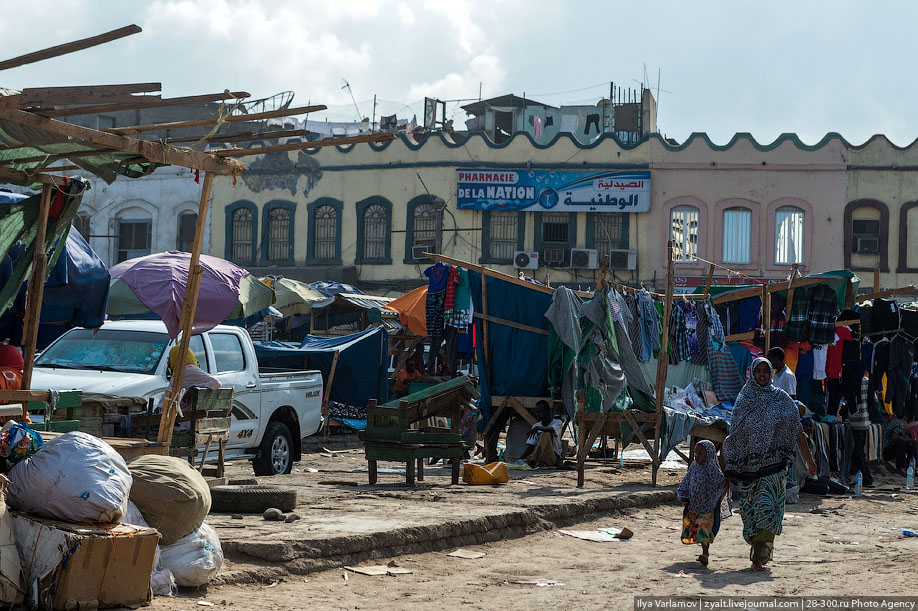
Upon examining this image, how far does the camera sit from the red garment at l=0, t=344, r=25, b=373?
26.8 ft

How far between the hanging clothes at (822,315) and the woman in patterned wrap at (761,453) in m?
7.10

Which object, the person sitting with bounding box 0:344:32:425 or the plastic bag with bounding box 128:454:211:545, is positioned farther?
the person sitting with bounding box 0:344:32:425

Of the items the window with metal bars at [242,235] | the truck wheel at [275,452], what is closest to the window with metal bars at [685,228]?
the window with metal bars at [242,235]

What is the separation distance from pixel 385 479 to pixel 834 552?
5387mm

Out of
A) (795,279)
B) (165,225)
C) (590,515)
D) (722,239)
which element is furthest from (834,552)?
(165,225)

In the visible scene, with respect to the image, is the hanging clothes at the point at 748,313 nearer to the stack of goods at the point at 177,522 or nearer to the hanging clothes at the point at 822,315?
the hanging clothes at the point at 822,315

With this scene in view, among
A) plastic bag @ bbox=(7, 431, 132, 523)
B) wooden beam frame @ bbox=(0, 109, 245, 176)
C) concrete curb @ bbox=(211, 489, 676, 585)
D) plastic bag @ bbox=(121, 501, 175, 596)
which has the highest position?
wooden beam frame @ bbox=(0, 109, 245, 176)

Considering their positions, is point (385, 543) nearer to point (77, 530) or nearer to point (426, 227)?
point (77, 530)

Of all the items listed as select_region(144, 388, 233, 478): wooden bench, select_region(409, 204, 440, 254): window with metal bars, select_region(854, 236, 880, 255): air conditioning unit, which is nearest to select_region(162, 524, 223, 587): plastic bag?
select_region(144, 388, 233, 478): wooden bench

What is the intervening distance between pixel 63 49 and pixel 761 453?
5.69 meters

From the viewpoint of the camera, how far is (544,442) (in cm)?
1450

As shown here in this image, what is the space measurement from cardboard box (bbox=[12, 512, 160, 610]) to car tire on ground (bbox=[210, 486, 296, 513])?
305 cm

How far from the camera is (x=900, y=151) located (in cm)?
3178

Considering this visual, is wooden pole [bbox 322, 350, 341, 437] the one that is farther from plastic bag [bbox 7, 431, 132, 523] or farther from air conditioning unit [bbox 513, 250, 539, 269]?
air conditioning unit [bbox 513, 250, 539, 269]
